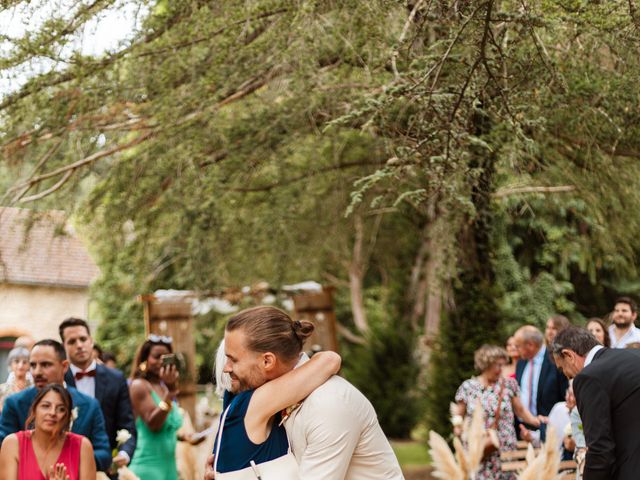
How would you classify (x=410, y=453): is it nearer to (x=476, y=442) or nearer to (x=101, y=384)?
(x=476, y=442)

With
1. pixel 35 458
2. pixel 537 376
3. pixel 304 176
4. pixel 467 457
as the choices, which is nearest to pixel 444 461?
pixel 467 457

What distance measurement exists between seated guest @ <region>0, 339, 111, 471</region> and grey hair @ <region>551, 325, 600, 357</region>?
10.8 feet

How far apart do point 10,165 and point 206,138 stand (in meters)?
2.03

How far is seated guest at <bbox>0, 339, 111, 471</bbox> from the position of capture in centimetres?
687

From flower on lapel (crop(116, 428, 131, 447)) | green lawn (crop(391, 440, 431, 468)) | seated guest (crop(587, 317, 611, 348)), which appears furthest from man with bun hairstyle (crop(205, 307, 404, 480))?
green lawn (crop(391, 440, 431, 468))

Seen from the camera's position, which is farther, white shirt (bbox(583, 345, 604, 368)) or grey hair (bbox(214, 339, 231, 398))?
white shirt (bbox(583, 345, 604, 368))

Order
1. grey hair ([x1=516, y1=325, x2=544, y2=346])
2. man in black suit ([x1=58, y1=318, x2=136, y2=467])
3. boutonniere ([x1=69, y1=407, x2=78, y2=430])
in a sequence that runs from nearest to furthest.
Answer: boutonniere ([x1=69, y1=407, x2=78, y2=430]) < man in black suit ([x1=58, y1=318, x2=136, y2=467]) < grey hair ([x1=516, y1=325, x2=544, y2=346])

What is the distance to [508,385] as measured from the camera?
9.79m

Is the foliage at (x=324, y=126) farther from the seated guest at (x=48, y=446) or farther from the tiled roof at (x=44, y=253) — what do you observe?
the seated guest at (x=48, y=446)

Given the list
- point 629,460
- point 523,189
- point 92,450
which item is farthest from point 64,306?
point 629,460

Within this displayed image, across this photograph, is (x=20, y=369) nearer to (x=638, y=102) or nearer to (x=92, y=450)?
(x=92, y=450)

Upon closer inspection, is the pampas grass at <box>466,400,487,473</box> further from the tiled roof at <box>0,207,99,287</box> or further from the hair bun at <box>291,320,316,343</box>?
the hair bun at <box>291,320,316,343</box>

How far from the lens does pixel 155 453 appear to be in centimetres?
866

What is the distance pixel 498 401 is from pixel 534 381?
497 millimetres
